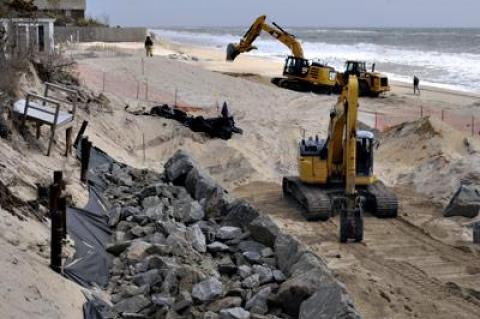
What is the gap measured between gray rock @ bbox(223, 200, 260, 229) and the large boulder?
549 cm

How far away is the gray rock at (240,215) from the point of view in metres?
11.8

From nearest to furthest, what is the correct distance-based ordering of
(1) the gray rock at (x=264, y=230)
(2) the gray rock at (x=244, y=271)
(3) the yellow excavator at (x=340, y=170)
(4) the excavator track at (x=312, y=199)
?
(2) the gray rock at (x=244, y=271), (1) the gray rock at (x=264, y=230), (3) the yellow excavator at (x=340, y=170), (4) the excavator track at (x=312, y=199)

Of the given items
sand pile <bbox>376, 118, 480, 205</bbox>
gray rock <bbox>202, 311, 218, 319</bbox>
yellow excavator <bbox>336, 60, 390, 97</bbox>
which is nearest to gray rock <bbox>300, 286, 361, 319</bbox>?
gray rock <bbox>202, 311, 218, 319</bbox>

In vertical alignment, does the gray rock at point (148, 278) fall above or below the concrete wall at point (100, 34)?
below

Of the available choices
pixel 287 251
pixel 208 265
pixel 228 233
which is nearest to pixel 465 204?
pixel 228 233

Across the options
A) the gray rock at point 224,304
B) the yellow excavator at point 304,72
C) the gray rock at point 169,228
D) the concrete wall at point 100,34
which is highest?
the concrete wall at point 100,34

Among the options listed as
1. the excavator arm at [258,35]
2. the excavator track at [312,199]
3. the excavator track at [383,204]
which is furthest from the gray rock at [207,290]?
the excavator arm at [258,35]

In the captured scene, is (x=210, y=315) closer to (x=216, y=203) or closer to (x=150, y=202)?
(x=150, y=202)

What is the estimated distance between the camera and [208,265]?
10156mm

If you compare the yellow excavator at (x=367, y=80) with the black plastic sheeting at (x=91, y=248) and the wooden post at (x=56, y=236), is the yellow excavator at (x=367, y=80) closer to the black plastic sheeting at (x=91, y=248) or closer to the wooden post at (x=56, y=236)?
the black plastic sheeting at (x=91, y=248)

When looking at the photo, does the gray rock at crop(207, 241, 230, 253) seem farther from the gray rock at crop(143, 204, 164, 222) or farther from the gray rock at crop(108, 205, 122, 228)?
the gray rock at crop(108, 205, 122, 228)

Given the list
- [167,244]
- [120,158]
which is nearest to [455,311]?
[167,244]

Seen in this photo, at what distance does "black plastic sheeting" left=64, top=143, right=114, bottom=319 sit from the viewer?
8.48 metres

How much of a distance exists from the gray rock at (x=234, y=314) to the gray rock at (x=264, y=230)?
2523mm
